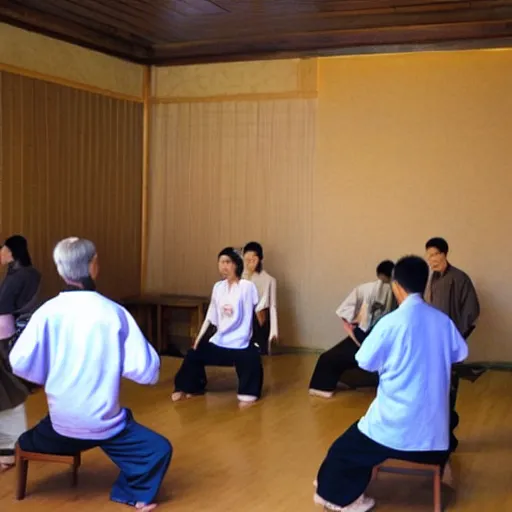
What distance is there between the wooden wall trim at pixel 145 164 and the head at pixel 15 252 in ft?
7.41

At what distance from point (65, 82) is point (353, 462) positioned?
4.25m

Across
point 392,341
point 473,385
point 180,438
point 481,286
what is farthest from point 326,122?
point 392,341

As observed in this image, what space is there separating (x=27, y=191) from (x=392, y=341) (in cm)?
375

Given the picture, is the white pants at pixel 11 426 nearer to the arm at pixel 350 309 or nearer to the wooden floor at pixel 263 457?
the wooden floor at pixel 263 457

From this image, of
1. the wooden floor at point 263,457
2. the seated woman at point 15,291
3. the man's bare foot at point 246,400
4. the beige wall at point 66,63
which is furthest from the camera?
the beige wall at point 66,63

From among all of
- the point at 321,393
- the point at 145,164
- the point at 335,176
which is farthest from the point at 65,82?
the point at 321,393

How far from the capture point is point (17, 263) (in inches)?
208

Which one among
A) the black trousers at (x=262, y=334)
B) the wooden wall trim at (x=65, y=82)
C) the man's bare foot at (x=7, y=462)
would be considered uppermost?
the wooden wall trim at (x=65, y=82)

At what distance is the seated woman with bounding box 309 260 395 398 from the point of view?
547 centimetres

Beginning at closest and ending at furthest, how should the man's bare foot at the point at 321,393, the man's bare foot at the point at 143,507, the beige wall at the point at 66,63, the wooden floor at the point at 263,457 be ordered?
1. the man's bare foot at the point at 143,507
2. the wooden floor at the point at 263,457
3. the man's bare foot at the point at 321,393
4. the beige wall at the point at 66,63

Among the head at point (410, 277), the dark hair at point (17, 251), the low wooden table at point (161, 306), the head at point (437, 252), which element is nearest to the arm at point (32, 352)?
the head at point (410, 277)

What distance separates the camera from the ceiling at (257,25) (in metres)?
5.67

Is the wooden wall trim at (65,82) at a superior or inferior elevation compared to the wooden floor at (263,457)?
superior

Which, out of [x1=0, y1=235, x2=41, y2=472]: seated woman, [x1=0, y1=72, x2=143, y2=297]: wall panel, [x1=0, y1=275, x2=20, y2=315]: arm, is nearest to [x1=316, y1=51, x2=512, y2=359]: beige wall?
[x1=0, y1=72, x2=143, y2=297]: wall panel
